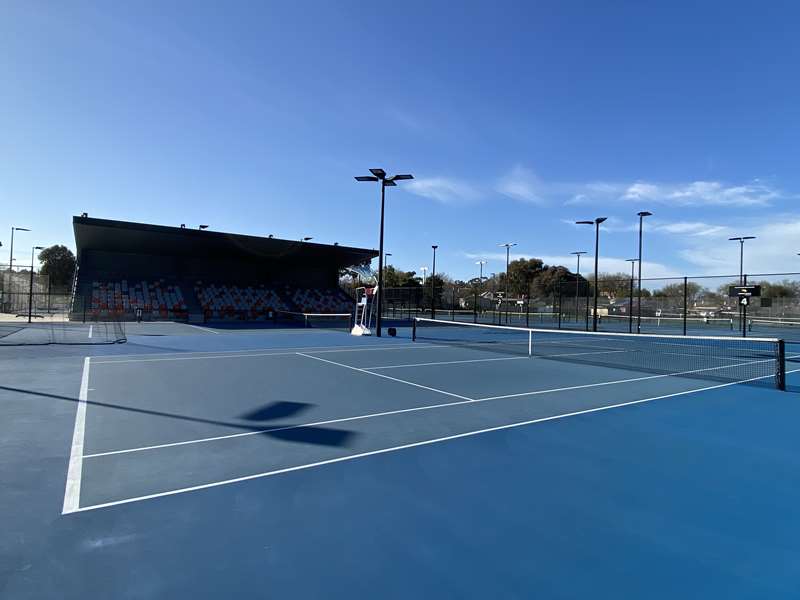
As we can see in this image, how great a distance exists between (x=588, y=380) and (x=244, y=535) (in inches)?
390

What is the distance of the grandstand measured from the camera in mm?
34000

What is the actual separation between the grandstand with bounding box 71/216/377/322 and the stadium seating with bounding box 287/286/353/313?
0.31 ft

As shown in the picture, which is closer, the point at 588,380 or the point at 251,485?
the point at 251,485

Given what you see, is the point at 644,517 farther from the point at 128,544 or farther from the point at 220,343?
the point at 220,343

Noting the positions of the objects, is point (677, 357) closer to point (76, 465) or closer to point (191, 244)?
point (76, 465)

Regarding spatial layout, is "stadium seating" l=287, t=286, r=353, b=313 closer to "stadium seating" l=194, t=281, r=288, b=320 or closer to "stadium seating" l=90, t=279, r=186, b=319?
"stadium seating" l=194, t=281, r=288, b=320

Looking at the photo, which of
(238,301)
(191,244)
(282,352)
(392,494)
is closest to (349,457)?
(392,494)

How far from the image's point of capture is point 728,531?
3.96 metres

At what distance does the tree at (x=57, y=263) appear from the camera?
68.9 m

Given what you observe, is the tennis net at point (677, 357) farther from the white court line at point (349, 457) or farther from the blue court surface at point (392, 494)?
the white court line at point (349, 457)

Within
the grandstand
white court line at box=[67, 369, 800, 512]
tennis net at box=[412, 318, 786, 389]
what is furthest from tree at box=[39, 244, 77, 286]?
white court line at box=[67, 369, 800, 512]

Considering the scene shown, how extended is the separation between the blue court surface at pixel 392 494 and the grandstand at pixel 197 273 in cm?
2702

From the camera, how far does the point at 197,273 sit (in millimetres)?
42250

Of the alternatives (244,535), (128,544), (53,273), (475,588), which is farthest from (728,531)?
(53,273)
